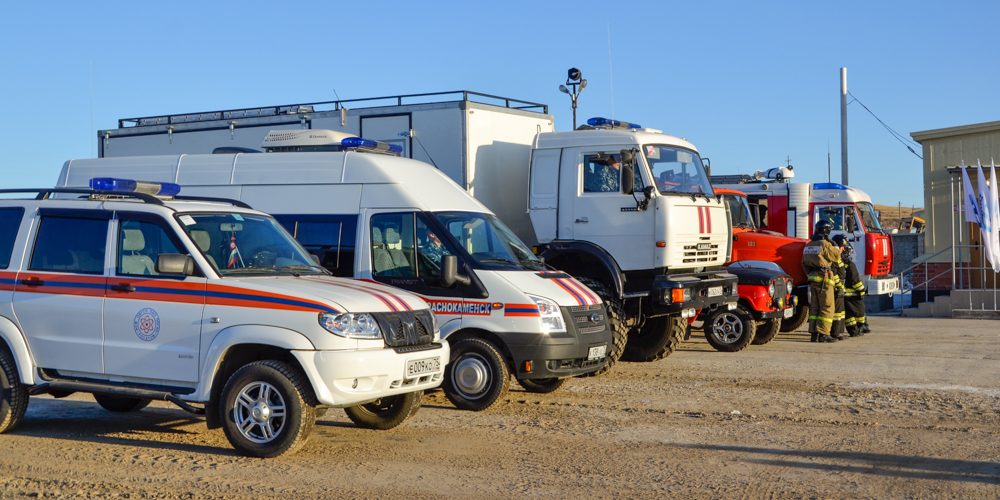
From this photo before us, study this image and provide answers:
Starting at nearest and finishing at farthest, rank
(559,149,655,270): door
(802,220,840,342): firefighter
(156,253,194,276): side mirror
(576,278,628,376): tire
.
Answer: (156,253,194,276): side mirror, (576,278,628,376): tire, (559,149,655,270): door, (802,220,840,342): firefighter

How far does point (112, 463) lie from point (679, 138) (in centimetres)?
799

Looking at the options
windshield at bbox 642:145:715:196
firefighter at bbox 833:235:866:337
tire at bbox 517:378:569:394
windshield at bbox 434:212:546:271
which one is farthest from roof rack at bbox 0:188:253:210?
firefighter at bbox 833:235:866:337

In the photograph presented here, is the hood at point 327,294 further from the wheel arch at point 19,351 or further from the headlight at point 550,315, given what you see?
the wheel arch at point 19,351

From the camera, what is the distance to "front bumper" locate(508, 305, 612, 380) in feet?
27.2

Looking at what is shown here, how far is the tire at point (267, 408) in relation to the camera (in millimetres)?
6219

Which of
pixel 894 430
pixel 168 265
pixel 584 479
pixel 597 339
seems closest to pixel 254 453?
pixel 168 265

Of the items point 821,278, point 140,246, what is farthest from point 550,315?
point 821,278

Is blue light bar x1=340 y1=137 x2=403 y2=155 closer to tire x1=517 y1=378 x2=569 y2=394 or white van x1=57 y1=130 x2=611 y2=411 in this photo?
white van x1=57 y1=130 x2=611 y2=411

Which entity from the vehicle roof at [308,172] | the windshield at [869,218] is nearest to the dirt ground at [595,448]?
the vehicle roof at [308,172]

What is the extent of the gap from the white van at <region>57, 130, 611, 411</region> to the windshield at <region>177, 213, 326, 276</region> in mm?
1544

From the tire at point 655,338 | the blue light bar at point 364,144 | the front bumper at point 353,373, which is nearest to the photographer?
the front bumper at point 353,373

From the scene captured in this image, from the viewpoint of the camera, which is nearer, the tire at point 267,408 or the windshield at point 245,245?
the tire at point 267,408

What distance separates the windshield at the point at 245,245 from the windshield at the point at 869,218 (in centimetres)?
1538

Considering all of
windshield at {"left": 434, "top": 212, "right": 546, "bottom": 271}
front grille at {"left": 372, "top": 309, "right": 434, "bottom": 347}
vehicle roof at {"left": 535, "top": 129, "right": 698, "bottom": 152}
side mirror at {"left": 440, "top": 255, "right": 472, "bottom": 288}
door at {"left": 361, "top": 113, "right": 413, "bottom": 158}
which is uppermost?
door at {"left": 361, "top": 113, "right": 413, "bottom": 158}
